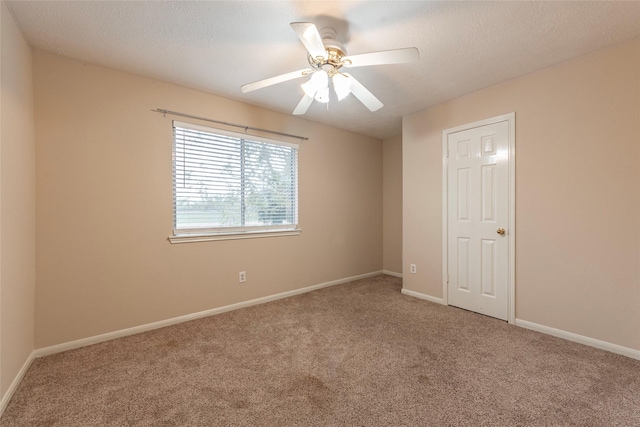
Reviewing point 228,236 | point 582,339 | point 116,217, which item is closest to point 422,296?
point 582,339

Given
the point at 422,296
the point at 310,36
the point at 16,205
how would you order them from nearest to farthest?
the point at 310,36
the point at 16,205
the point at 422,296

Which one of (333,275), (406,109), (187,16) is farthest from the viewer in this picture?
(333,275)

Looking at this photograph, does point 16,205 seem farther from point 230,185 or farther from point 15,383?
point 230,185

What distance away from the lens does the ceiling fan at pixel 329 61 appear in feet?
5.34

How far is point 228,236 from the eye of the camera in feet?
10.3

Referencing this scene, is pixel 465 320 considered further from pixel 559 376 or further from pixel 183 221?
pixel 183 221

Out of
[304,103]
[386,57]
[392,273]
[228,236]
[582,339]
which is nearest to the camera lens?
[386,57]

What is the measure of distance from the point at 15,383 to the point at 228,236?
183cm

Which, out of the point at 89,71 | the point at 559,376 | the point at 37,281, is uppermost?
the point at 89,71

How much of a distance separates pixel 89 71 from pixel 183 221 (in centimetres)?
147

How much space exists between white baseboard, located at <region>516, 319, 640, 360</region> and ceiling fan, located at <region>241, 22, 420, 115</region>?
8.04 feet

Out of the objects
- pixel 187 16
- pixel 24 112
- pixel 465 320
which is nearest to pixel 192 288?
pixel 24 112

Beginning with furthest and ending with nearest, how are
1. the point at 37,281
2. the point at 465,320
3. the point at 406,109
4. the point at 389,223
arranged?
the point at 389,223, the point at 406,109, the point at 465,320, the point at 37,281

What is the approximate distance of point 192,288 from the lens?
2893 millimetres
